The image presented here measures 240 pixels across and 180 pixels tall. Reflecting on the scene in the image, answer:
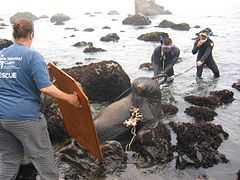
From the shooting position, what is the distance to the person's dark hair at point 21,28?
18.1ft

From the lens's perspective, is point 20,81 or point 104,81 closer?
point 20,81

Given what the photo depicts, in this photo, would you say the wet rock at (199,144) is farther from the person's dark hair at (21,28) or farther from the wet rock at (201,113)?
the person's dark hair at (21,28)

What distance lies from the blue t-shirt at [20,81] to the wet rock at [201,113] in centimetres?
635

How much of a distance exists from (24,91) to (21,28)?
91 centimetres

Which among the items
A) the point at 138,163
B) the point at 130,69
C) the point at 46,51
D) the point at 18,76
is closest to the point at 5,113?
the point at 18,76

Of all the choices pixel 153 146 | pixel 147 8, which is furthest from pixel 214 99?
pixel 147 8

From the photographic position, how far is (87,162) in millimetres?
7844

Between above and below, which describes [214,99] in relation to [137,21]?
above

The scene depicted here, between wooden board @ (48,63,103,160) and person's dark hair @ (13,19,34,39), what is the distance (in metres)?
1.05

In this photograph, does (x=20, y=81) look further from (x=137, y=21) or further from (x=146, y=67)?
(x=137, y=21)

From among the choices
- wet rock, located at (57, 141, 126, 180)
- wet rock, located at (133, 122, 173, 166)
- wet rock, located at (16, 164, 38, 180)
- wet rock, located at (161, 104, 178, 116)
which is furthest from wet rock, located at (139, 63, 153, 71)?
wet rock, located at (16, 164, 38, 180)

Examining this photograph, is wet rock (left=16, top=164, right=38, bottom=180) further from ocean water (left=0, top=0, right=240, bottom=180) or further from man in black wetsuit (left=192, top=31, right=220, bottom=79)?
man in black wetsuit (left=192, top=31, right=220, bottom=79)

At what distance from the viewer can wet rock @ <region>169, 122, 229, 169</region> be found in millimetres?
8047

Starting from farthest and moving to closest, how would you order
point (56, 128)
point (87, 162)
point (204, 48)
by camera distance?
1. point (204, 48)
2. point (56, 128)
3. point (87, 162)
